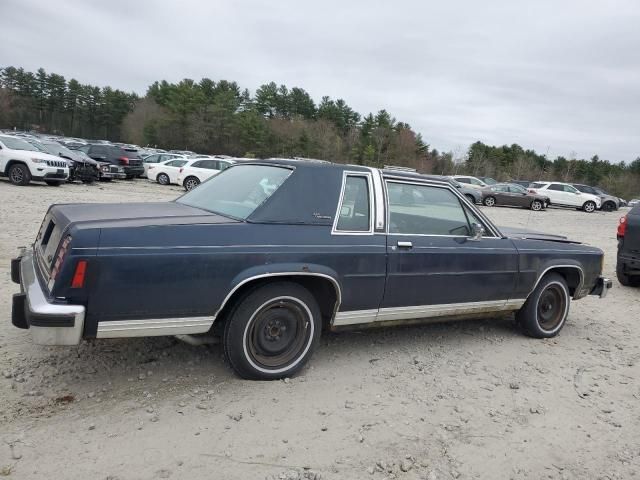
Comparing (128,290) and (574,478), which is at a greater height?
(128,290)

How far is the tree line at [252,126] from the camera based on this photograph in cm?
6569

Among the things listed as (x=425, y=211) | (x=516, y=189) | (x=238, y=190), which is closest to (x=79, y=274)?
(x=238, y=190)

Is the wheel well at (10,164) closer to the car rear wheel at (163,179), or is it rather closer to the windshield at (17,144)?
the windshield at (17,144)

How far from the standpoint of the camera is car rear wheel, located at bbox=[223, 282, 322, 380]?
11.6ft

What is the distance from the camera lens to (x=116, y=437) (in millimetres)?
2916

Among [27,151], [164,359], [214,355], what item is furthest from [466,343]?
[27,151]

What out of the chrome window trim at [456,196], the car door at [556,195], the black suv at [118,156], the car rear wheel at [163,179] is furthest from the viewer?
the car door at [556,195]

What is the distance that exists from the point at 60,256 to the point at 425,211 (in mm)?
3028

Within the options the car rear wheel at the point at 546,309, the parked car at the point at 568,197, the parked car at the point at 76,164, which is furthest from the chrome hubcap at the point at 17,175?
the parked car at the point at 568,197

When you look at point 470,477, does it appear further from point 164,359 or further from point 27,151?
point 27,151

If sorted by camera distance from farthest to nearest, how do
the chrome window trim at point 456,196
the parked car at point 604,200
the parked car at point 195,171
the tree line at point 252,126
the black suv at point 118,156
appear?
the tree line at point 252,126, the parked car at point 604,200, the black suv at point 118,156, the parked car at point 195,171, the chrome window trim at point 456,196

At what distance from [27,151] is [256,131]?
50.8 meters

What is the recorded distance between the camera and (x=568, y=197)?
32.8m

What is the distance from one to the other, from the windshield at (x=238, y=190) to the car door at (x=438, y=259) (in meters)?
1.03
